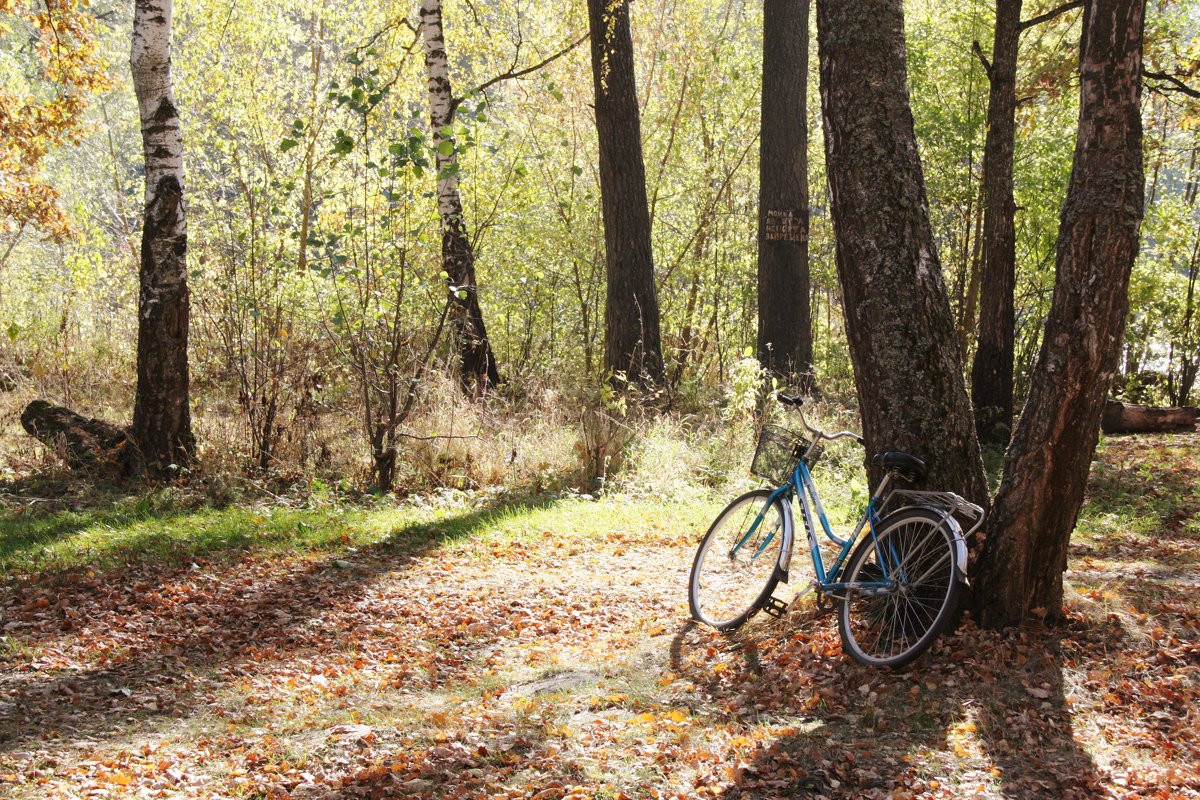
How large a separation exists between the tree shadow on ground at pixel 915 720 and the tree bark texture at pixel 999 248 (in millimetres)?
6121

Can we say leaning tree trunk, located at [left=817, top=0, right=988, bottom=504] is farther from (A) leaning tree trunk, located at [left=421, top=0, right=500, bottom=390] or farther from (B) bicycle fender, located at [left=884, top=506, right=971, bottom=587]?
(A) leaning tree trunk, located at [left=421, top=0, right=500, bottom=390]

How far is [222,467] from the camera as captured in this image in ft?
29.3

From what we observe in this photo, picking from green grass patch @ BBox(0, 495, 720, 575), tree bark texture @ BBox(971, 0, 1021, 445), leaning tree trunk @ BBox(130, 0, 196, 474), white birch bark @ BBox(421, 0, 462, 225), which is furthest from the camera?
white birch bark @ BBox(421, 0, 462, 225)

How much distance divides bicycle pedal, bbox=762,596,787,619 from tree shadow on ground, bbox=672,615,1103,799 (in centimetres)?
34

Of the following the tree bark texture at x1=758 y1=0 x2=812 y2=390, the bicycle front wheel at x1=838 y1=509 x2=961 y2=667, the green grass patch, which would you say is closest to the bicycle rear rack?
the bicycle front wheel at x1=838 y1=509 x2=961 y2=667

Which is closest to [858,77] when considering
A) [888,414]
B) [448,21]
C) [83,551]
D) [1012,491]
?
[888,414]

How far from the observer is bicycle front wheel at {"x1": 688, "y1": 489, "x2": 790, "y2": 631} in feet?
18.3

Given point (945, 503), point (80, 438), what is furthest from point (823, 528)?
point (80, 438)

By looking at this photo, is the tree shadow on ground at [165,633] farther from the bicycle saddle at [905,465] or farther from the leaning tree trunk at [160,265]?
the bicycle saddle at [905,465]

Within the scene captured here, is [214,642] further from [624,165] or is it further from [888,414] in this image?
[624,165]

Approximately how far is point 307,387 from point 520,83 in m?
6.96

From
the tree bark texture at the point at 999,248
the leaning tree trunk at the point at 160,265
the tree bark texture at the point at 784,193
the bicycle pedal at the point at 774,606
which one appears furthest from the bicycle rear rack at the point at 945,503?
the tree bark texture at the point at 784,193

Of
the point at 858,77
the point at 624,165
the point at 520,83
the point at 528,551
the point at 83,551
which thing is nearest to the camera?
the point at 858,77

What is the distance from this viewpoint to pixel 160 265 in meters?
8.69
